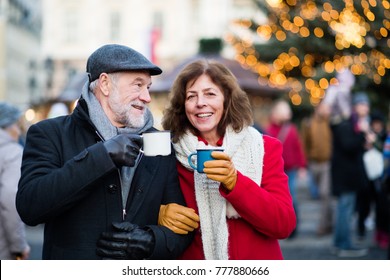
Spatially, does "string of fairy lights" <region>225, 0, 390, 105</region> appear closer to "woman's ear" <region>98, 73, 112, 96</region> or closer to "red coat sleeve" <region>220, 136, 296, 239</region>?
"red coat sleeve" <region>220, 136, 296, 239</region>

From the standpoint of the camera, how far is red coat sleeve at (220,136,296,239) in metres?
3.18

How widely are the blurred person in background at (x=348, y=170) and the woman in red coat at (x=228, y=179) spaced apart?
5.39 m

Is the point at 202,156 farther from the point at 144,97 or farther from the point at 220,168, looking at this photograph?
the point at 144,97

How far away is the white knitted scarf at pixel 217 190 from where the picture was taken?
10.8 feet

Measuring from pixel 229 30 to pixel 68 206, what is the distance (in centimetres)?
1441

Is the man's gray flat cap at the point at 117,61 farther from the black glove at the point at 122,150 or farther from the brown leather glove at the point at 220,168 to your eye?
the brown leather glove at the point at 220,168

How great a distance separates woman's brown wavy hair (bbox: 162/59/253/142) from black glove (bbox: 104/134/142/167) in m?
0.66

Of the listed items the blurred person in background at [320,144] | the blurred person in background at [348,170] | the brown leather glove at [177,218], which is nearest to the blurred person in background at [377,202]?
the blurred person in background at [348,170]

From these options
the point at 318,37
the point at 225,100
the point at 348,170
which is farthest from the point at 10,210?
the point at 318,37

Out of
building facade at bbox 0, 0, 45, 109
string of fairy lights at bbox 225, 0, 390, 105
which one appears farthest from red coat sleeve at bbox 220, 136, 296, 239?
building facade at bbox 0, 0, 45, 109

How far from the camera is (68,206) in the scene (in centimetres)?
284

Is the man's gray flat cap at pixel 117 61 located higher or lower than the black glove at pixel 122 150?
higher

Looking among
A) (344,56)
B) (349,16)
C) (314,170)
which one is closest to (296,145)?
(314,170)
